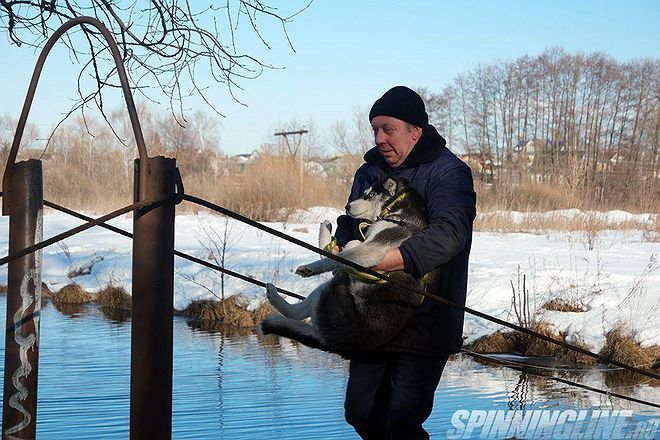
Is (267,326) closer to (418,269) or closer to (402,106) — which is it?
(418,269)

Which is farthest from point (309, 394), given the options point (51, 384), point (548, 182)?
point (548, 182)

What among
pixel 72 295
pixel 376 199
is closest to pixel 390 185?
pixel 376 199

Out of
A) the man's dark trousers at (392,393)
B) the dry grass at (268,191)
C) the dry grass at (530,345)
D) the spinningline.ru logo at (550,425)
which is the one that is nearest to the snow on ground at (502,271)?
the dry grass at (530,345)

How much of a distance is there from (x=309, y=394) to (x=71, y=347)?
325 centimetres

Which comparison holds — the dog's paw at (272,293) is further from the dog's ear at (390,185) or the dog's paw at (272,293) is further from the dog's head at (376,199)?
the dog's ear at (390,185)

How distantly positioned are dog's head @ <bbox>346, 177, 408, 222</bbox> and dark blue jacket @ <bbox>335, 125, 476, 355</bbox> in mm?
99

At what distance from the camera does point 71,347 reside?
9609mm

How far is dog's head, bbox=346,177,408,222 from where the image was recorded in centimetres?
379

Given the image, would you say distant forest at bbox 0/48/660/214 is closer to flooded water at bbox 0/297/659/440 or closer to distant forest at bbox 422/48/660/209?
distant forest at bbox 422/48/660/209

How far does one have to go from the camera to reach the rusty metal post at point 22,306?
3.44 metres

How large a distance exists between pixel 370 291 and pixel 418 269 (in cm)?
30

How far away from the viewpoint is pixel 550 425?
269 inches

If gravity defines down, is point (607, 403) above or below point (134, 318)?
below

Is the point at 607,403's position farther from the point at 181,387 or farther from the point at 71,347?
the point at 71,347
